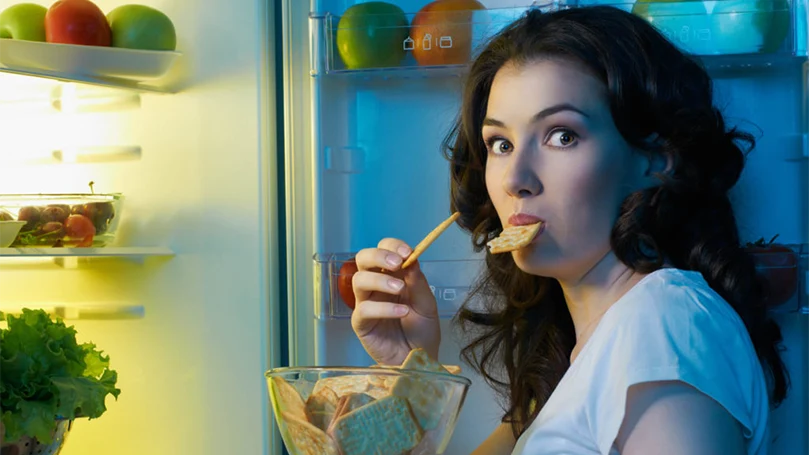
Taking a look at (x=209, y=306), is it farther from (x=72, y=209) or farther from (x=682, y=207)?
(x=682, y=207)

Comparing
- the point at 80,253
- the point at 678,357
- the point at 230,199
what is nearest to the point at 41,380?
the point at 80,253

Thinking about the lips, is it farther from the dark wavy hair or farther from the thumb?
the thumb

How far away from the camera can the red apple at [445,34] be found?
1346 mm

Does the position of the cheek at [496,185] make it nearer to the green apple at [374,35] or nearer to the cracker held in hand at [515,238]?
the cracker held in hand at [515,238]

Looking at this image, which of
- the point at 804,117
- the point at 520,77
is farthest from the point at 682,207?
the point at 804,117

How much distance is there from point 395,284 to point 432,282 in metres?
0.27

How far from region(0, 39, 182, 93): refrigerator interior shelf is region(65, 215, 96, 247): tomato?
221 millimetres

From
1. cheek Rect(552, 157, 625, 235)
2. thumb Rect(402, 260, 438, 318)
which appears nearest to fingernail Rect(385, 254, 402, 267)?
thumb Rect(402, 260, 438, 318)

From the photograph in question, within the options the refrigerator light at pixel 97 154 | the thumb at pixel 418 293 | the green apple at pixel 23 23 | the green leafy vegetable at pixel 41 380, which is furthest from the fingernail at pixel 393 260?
the green apple at pixel 23 23

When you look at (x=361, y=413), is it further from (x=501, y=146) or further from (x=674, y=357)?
(x=501, y=146)

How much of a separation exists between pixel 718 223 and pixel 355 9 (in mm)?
631

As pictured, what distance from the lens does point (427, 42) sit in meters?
1.35

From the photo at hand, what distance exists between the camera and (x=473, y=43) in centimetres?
135

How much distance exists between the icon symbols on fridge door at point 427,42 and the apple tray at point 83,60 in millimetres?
419
